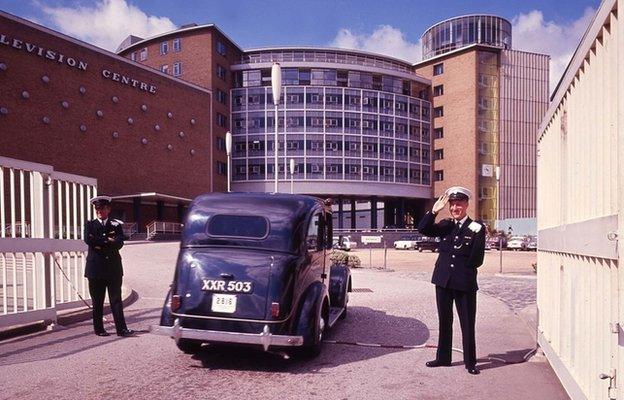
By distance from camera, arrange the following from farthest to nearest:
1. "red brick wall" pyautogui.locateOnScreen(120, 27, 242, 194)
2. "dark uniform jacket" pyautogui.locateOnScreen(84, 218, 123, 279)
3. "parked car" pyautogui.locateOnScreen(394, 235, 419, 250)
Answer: "red brick wall" pyautogui.locateOnScreen(120, 27, 242, 194) < "parked car" pyautogui.locateOnScreen(394, 235, 419, 250) < "dark uniform jacket" pyautogui.locateOnScreen(84, 218, 123, 279)

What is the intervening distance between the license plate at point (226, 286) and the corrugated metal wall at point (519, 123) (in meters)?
64.9

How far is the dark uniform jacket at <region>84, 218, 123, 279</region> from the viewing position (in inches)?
267

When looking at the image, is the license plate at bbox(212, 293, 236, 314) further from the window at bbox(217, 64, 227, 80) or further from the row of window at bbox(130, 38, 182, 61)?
the row of window at bbox(130, 38, 182, 61)

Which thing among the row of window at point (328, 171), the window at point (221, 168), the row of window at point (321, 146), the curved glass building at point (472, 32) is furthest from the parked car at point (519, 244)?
the curved glass building at point (472, 32)

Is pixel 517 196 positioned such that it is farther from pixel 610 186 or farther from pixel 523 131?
pixel 610 186

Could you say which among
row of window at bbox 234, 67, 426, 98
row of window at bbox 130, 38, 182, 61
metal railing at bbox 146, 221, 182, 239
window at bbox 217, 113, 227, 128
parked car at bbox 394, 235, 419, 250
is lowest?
parked car at bbox 394, 235, 419, 250

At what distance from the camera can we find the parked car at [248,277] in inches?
210

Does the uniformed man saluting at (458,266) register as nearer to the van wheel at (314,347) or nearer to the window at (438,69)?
the van wheel at (314,347)

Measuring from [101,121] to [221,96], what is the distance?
748 inches

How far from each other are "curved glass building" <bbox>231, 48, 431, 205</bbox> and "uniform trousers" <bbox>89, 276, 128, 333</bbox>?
53.3 m

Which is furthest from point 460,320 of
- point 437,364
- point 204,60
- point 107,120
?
point 204,60

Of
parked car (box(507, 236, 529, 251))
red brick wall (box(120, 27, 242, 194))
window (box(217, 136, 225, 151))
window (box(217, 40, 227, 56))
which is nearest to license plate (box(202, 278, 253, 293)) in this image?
parked car (box(507, 236, 529, 251))

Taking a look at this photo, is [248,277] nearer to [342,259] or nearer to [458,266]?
[458,266]

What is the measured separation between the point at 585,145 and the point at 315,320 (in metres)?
3.43
